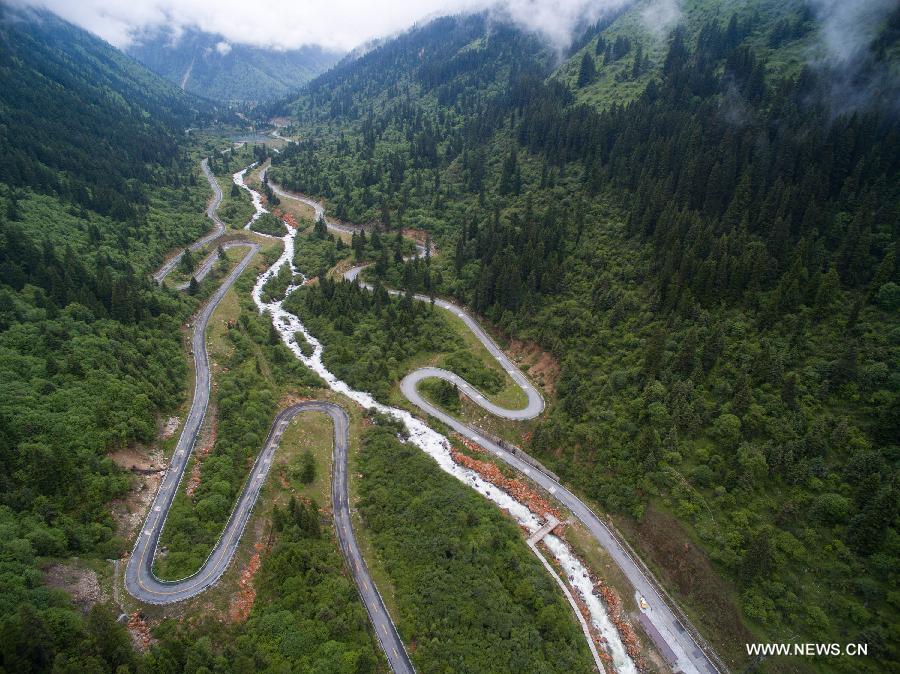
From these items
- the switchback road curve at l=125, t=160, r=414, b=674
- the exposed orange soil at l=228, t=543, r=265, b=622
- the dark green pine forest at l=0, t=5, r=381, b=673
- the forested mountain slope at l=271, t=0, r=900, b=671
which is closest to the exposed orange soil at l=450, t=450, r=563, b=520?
the forested mountain slope at l=271, t=0, r=900, b=671

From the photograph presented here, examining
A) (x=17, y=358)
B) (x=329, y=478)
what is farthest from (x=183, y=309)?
(x=329, y=478)

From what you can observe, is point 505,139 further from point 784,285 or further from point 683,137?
point 784,285

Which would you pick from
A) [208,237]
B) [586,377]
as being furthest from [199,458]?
[208,237]

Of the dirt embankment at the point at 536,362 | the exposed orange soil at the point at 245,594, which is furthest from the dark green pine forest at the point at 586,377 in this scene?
the dirt embankment at the point at 536,362

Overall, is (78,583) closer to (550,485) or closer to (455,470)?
(455,470)

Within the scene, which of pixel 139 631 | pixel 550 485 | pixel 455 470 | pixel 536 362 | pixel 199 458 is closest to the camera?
pixel 139 631

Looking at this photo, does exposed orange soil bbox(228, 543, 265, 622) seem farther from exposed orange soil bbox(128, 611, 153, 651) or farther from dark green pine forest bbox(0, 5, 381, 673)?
exposed orange soil bbox(128, 611, 153, 651)
